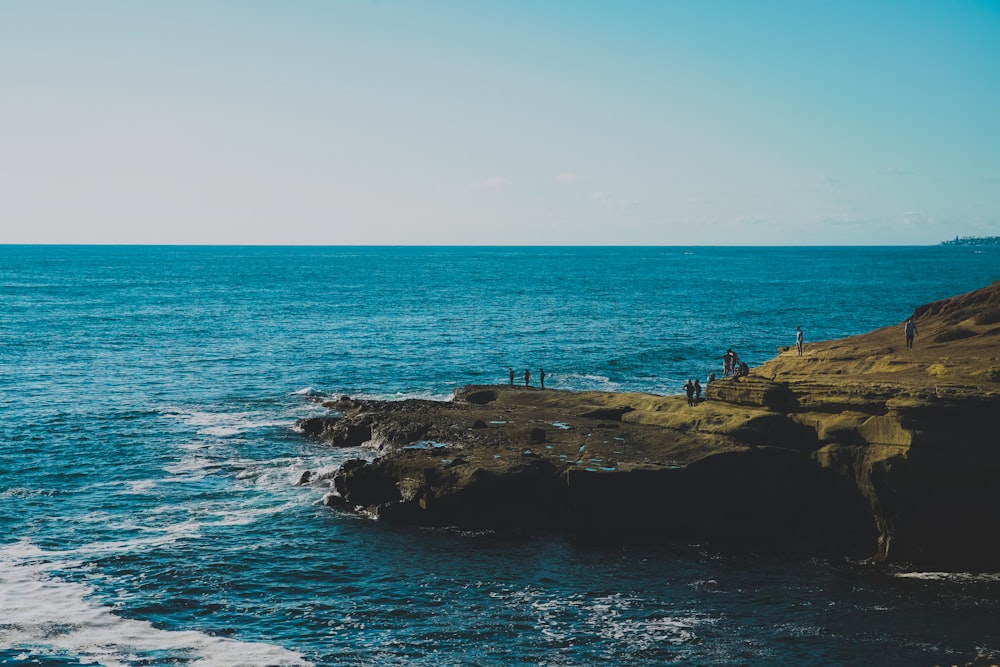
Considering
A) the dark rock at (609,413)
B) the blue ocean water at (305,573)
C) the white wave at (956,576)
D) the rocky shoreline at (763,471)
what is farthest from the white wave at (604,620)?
the dark rock at (609,413)

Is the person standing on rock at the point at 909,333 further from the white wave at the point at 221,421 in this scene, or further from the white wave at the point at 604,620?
the white wave at the point at 221,421

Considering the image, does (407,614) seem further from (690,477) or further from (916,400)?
(916,400)

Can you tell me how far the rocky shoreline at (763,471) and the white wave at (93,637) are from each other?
12.1m

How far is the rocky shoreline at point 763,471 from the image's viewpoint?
115 ft

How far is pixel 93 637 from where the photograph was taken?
29.4 m

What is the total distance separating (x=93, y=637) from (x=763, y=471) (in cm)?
2665

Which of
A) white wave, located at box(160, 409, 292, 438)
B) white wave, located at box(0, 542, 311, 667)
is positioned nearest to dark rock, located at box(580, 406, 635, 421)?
white wave, located at box(160, 409, 292, 438)

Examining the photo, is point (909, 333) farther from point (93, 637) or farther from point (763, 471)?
point (93, 637)

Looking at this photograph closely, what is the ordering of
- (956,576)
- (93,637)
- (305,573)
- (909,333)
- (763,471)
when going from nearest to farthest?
1. (93,637)
2. (956,576)
3. (305,573)
4. (763,471)
5. (909,333)

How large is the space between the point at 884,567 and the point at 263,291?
497 feet

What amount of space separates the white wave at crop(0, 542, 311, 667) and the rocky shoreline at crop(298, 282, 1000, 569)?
39.8 ft

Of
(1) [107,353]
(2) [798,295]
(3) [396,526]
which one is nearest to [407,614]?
(3) [396,526]

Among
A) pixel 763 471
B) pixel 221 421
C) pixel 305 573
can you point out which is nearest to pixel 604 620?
pixel 763 471

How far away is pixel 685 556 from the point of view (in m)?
35.8
